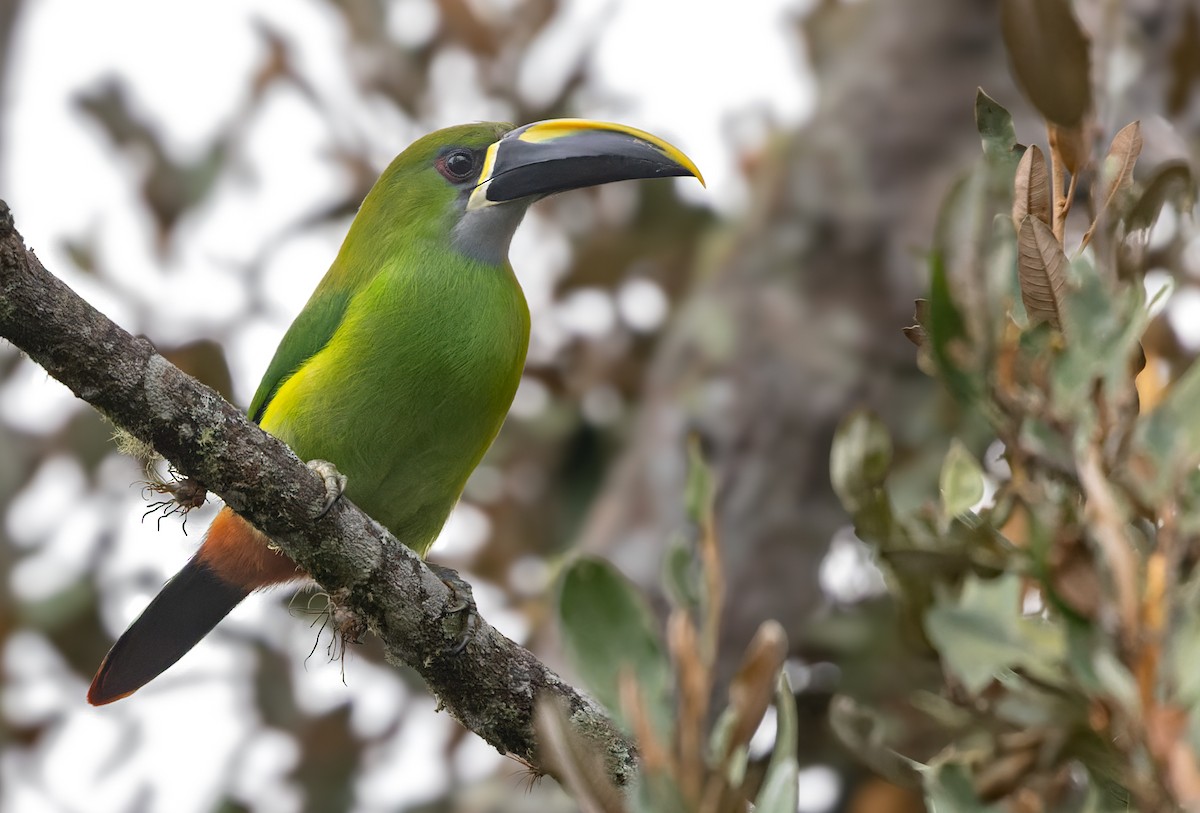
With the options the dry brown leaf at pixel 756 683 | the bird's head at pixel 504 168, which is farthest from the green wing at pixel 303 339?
the dry brown leaf at pixel 756 683

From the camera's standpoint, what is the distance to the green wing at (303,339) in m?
2.99

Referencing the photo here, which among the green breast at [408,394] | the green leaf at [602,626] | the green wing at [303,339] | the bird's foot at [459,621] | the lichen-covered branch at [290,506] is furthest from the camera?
the green wing at [303,339]

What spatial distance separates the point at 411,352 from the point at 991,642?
1.95 m

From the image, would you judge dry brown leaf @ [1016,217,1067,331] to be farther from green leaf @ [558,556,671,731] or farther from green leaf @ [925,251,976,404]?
green leaf @ [558,556,671,731]

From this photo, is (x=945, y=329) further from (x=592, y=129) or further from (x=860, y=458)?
(x=592, y=129)

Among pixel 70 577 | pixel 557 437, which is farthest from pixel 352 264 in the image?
pixel 70 577

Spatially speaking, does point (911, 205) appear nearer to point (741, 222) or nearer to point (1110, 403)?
point (741, 222)

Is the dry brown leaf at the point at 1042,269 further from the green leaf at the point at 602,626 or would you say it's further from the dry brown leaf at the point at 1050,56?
the green leaf at the point at 602,626

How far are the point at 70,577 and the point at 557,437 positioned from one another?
150 centimetres

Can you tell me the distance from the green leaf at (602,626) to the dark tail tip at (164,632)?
201 centimetres

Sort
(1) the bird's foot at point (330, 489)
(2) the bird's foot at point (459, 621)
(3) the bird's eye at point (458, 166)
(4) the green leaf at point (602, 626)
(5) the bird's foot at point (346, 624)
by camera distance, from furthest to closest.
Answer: (3) the bird's eye at point (458, 166), (5) the bird's foot at point (346, 624), (2) the bird's foot at point (459, 621), (1) the bird's foot at point (330, 489), (4) the green leaf at point (602, 626)

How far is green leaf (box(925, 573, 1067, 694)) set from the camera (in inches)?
41.9

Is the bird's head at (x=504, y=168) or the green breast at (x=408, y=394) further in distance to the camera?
the bird's head at (x=504, y=168)

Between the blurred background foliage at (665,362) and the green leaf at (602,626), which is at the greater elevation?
the blurred background foliage at (665,362)
